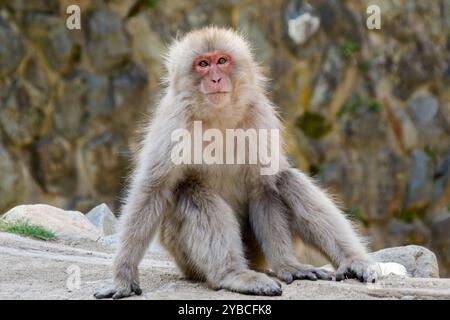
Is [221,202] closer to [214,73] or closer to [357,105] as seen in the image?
[214,73]

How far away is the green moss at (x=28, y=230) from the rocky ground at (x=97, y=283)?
354 mm

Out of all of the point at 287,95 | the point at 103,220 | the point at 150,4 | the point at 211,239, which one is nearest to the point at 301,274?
the point at 211,239

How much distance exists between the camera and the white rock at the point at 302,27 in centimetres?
1546

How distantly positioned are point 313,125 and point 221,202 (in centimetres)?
1039

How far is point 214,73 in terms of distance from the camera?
18.0 ft

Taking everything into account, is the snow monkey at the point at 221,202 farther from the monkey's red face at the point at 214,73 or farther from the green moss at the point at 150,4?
the green moss at the point at 150,4

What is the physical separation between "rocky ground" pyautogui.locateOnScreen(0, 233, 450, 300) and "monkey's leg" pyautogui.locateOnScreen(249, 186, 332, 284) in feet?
0.46

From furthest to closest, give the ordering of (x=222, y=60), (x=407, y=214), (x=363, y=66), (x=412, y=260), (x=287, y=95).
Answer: (x=407, y=214) → (x=363, y=66) → (x=287, y=95) → (x=412, y=260) → (x=222, y=60)

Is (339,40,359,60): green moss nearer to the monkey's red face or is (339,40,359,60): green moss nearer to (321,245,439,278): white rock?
(321,245,439,278): white rock

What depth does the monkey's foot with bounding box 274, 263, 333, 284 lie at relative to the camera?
5445mm

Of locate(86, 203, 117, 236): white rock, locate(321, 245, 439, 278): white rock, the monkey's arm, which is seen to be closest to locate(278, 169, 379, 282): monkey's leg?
the monkey's arm

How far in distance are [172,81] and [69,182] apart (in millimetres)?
9689

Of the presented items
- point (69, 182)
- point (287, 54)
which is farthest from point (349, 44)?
point (69, 182)
